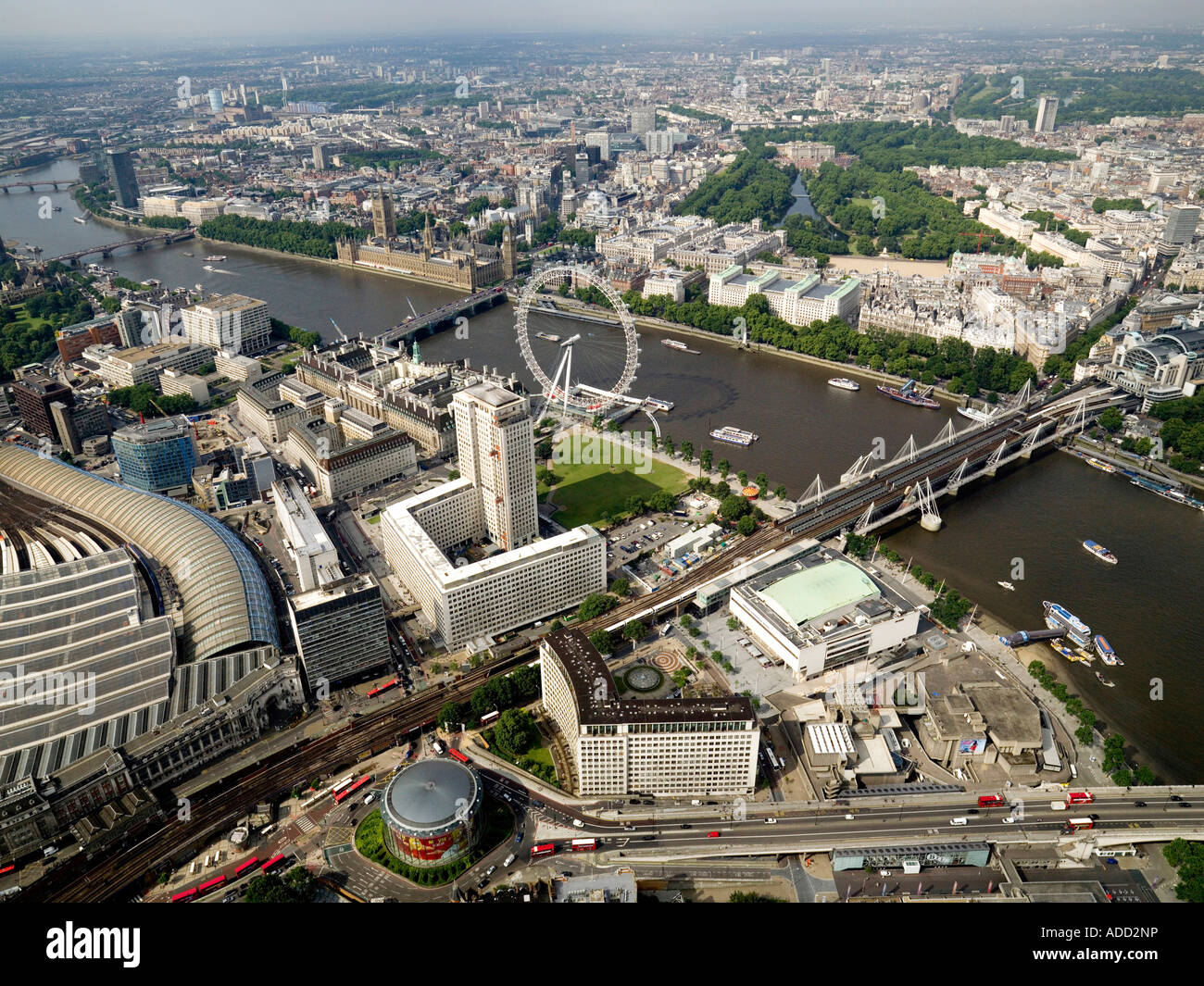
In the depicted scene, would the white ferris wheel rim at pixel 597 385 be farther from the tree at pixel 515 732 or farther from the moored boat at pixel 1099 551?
the moored boat at pixel 1099 551

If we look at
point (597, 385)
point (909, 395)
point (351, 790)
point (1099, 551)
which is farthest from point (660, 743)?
point (909, 395)

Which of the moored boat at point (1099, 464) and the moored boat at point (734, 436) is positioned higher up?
the moored boat at point (734, 436)

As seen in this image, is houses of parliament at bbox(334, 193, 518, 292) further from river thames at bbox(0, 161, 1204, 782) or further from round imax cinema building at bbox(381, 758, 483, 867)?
round imax cinema building at bbox(381, 758, 483, 867)

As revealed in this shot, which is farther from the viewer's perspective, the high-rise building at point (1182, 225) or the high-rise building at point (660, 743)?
the high-rise building at point (1182, 225)

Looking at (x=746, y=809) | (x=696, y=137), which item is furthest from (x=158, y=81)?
(x=746, y=809)

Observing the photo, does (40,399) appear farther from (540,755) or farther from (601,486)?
(540,755)

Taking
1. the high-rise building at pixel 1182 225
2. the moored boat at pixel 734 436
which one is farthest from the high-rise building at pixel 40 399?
the high-rise building at pixel 1182 225

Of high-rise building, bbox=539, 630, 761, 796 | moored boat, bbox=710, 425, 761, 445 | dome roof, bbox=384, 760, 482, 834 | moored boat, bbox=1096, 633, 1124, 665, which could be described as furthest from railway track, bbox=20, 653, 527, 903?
moored boat, bbox=1096, 633, 1124, 665
